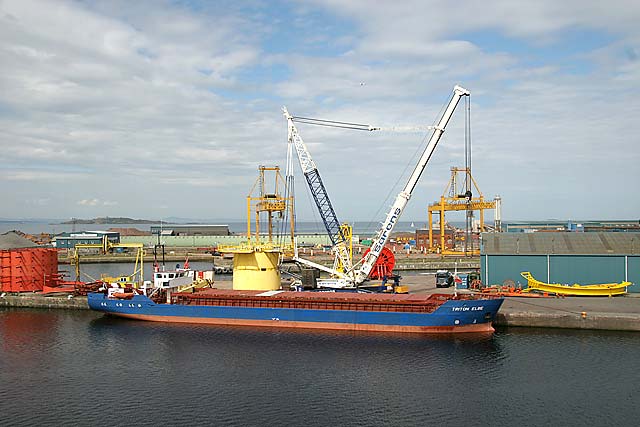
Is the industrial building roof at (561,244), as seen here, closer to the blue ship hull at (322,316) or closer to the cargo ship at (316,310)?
the cargo ship at (316,310)

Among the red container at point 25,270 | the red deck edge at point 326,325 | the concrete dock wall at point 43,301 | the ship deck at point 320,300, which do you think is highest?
the red container at point 25,270

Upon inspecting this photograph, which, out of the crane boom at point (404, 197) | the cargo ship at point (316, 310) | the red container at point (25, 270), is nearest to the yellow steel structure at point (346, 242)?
the crane boom at point (404, 197)

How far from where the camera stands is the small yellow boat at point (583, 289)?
3909 centimetres

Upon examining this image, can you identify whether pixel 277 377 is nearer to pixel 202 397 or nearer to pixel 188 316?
pixel 202 397

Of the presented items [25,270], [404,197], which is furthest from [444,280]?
[25,270]

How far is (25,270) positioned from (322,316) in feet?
87.6

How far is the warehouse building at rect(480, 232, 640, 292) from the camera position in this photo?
1607 inches

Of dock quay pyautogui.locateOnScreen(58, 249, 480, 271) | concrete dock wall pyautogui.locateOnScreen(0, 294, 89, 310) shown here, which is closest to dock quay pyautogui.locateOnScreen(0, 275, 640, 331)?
dock quay pyautogui.locateOnScreen(58, 249, 480, 271)

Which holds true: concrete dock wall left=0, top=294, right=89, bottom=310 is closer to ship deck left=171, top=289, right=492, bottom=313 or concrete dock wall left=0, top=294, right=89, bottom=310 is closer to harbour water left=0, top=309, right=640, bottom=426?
harbour water left=0, top=309, right=640, bottom=426

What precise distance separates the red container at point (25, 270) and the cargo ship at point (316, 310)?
9904 mm

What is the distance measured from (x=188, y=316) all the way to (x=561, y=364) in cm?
2267

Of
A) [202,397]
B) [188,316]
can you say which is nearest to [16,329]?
[188,316]

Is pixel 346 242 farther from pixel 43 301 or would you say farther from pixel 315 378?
pixel 43 301

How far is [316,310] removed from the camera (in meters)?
34.4
